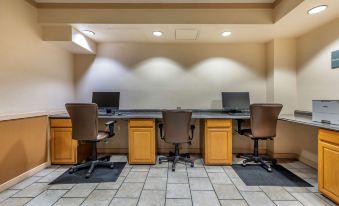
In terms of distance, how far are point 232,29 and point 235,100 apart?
52.5 inches

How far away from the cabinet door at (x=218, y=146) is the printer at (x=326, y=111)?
1266mm

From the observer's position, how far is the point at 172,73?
13.6 ft

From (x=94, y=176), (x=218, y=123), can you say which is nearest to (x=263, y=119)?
(x=218, y=123)

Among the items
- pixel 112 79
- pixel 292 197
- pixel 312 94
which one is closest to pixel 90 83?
pixel 112 79

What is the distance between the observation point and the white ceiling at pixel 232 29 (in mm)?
2795

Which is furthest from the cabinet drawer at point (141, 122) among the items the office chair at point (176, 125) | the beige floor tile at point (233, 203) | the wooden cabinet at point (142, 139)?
the beige floor tile at point (233, 203)

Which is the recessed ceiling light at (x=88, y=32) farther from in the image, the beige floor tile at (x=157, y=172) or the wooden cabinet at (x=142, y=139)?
the beige floor tile at (x=157, y=172)

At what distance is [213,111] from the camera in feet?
13.4

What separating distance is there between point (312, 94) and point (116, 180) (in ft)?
11.4

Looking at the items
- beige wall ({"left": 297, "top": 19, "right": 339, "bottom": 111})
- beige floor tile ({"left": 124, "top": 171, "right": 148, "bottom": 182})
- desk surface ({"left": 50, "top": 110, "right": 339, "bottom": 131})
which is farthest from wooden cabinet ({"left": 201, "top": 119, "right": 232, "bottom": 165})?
beige wall ({"left": 297, "top": 19, "right": 339, "bottom": 111})

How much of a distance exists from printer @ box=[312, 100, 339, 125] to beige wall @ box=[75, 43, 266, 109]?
1.58 m

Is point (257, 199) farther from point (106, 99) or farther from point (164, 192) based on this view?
point (106, 99)

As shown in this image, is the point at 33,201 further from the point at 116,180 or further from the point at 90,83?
the point at 90,83

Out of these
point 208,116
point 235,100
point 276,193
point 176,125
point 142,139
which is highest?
point 235,100
